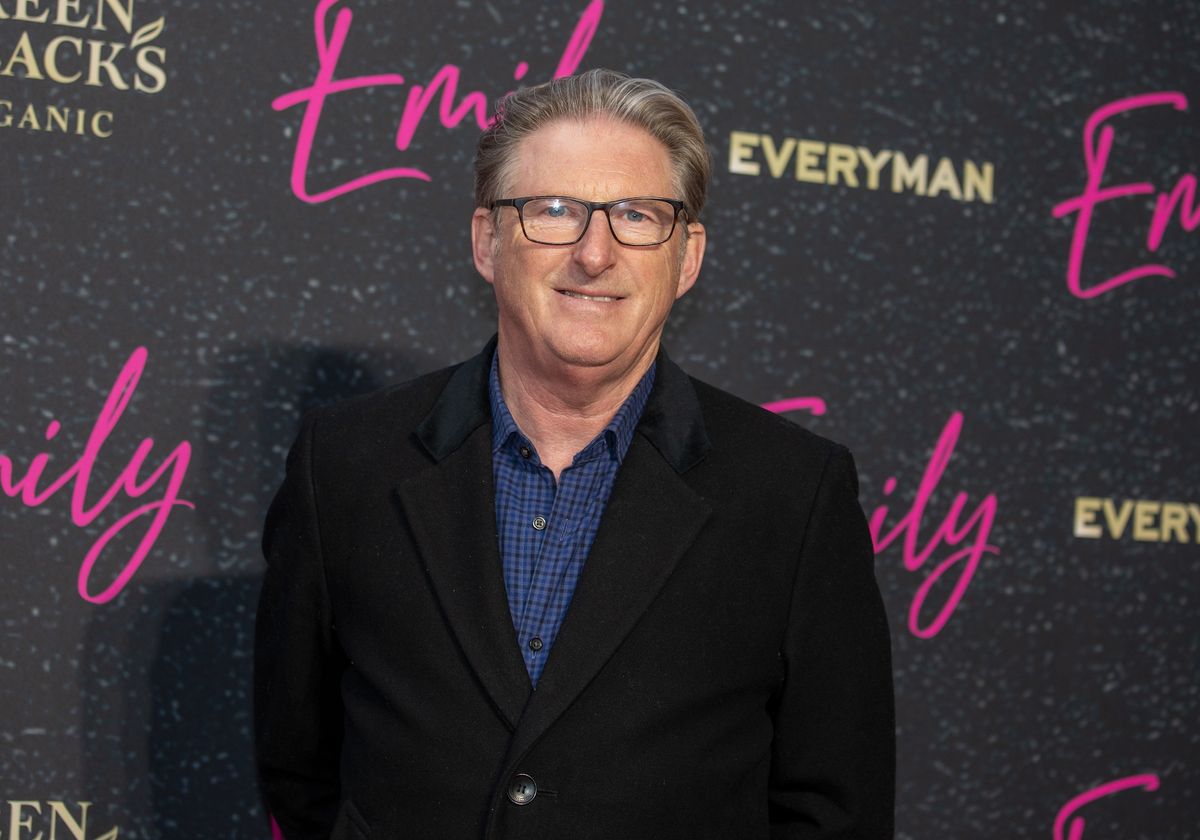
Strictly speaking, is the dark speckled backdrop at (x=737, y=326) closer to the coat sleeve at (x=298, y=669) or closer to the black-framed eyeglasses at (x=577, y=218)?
the coat sleeve at (x=298, y=669)

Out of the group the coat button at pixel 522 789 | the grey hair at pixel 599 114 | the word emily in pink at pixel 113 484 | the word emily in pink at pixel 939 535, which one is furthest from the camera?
the word emily in pink at pixel 939 535

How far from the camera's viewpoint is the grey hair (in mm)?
1211

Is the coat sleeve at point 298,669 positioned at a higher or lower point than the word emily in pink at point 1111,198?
lower

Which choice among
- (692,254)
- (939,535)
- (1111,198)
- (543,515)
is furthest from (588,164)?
(1111,198)

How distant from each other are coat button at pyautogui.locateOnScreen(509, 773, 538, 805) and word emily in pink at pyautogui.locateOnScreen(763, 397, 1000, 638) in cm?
80

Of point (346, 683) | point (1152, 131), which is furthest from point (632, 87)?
point (1152, 131)

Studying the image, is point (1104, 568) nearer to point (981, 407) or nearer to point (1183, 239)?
point (981, 407)

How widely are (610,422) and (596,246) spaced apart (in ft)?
0.57

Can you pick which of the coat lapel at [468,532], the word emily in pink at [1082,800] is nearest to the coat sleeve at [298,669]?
the coat lapel at [468,532]

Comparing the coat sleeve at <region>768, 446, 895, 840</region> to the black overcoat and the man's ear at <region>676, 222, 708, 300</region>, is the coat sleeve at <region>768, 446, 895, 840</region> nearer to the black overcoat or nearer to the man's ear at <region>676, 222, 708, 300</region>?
the black overcoat

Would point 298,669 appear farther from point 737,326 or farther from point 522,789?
point 737,326

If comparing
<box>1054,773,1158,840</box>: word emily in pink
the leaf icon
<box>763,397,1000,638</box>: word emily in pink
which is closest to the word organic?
the leaf icon

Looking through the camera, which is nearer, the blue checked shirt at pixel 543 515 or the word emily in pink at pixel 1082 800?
the blue checked shirt at pixel 543 515

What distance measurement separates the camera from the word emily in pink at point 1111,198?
184 cm
